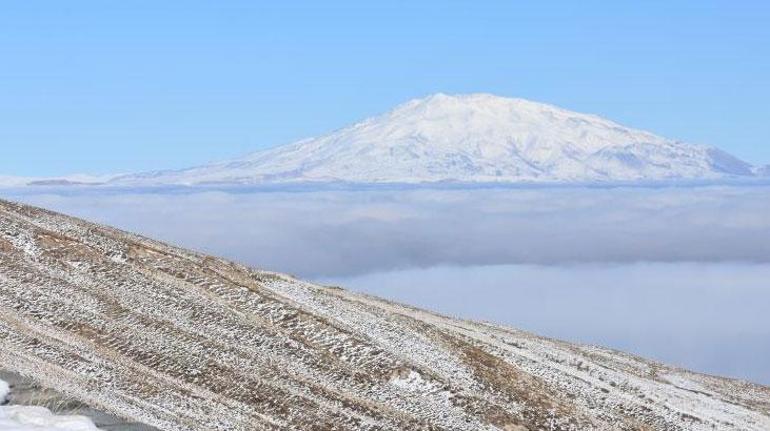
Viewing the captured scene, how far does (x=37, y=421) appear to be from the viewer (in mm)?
28406

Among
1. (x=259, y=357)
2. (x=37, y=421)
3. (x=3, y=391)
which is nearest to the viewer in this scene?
(x=37, y=421)

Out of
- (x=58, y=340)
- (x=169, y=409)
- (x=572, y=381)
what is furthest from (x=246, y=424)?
(x=572, y=381)

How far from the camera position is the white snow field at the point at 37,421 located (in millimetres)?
27422

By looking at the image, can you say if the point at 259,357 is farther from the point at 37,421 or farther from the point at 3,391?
the point at 37,421

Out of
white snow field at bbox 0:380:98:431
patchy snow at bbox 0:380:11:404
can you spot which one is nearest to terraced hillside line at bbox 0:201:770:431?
patchy snow at bbox 0:380:11:404

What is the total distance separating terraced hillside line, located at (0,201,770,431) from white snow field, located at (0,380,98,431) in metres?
13.1

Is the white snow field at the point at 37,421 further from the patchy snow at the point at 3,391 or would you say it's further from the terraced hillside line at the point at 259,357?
the terraced hillside line at the point at 259,357

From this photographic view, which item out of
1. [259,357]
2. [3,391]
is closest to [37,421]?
[3,391]

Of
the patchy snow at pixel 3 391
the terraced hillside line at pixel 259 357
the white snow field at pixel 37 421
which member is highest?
the white snow field at pixel 37 421

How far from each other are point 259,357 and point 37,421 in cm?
3314

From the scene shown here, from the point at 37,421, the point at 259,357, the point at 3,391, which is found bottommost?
the point at 259,357

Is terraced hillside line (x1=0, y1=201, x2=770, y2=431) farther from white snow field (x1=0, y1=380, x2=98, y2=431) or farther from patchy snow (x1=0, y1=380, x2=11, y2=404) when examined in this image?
white snow field (x1=0, y1=380, x2=98, y2=431)

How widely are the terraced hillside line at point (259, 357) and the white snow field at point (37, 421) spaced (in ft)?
43.0

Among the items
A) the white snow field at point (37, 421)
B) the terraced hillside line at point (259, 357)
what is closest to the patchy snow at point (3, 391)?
the white snow field at point (37, 421)
